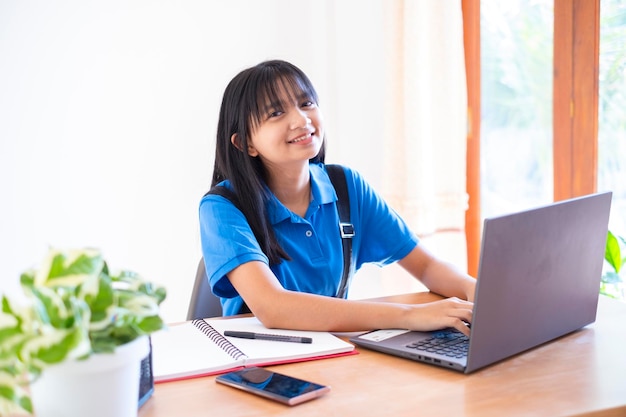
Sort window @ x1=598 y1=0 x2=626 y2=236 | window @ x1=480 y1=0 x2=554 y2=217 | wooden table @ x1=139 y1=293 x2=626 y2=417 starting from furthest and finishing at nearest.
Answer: window @ x1=480 y1=0 x2=554 y2=217
window @ x1=598 y1=0 x2=626 y2=236
wooden table @ x1=139 y1=293 x2=626 y2=417

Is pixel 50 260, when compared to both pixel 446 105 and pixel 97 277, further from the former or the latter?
pixel 446 105

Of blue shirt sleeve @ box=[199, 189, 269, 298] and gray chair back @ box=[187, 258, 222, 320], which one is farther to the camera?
gray chair back @ box=[187, 258, 222, 320]

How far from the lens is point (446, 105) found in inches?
107

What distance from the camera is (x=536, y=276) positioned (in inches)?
49.5

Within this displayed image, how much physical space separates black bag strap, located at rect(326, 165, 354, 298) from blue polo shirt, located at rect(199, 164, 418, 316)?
1 cm

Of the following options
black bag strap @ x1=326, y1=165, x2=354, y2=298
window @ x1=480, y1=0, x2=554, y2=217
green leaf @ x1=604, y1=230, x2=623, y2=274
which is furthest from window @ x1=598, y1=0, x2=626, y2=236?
black bag strap @ x1=326, y1=165, x2=354, y2=298

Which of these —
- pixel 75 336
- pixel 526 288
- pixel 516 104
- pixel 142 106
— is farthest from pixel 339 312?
pixel 142 106

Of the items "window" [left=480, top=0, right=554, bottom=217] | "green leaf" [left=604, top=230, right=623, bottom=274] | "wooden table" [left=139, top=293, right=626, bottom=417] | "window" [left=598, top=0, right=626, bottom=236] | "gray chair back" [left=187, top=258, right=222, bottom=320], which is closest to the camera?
"wooden table" [left=139, top=293, right=626, bottom=417]

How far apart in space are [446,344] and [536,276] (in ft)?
0.66

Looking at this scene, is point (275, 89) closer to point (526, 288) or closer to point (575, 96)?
point (526, 288)

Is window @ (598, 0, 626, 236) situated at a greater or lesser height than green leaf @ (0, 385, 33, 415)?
greater

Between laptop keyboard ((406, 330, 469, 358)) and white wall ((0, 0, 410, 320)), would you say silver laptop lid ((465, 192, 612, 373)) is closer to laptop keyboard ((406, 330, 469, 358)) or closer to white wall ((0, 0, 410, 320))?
laptop keyboard ((406, 330, 469, 358))

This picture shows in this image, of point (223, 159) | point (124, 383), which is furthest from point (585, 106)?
point (124, 383)

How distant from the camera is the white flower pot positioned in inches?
34.6
